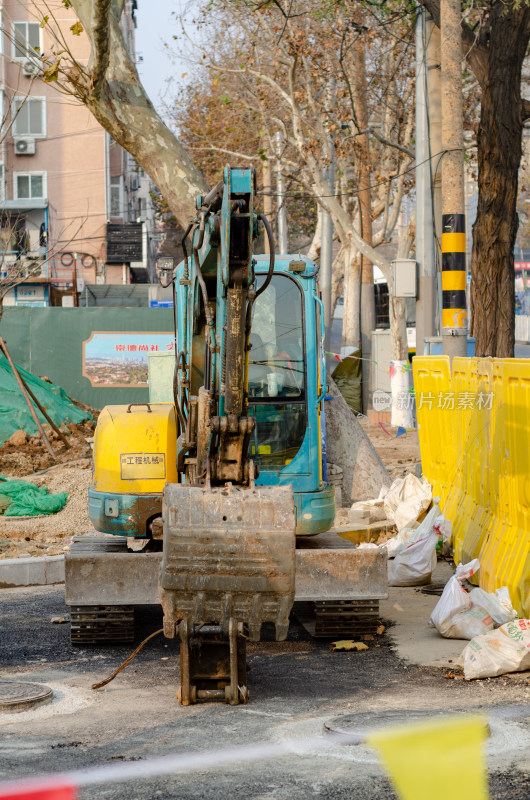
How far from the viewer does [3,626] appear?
8.36 m

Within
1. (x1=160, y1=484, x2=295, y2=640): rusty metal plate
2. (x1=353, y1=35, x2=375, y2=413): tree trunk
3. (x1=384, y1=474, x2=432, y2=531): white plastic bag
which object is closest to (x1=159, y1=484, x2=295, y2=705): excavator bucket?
(x1=160, y1=484, x2=295, y2=640): rusty metal plate

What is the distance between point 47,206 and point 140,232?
9.97m

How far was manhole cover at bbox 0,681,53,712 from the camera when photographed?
6090mm

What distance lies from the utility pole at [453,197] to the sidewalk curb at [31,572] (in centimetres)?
476

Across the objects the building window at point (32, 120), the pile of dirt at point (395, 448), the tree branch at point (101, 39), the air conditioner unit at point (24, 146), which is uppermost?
the building window at point (32, 120)

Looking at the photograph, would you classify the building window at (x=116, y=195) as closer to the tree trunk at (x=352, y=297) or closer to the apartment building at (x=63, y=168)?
the apartment building at (x=63, y=168)

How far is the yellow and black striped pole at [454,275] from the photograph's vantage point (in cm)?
1178

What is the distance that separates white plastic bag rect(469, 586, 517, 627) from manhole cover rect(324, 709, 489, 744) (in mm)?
1592

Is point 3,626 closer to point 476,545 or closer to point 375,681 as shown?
point 375,681

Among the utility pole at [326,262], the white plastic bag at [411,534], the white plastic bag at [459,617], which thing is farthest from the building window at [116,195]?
the white plastic bag at [459,617]

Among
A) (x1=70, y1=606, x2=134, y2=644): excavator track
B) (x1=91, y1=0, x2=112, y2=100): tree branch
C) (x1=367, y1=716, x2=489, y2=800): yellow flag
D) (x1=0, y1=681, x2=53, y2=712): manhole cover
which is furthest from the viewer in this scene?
(x1=91, y1=0, x2=112, y2=100): tree branch

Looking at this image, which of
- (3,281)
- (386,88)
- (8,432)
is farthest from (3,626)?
(386,88)

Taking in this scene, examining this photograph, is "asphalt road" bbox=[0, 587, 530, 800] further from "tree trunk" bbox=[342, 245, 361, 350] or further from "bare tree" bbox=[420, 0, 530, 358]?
"tree trunk" bbox=[342, 245, 361, 350]

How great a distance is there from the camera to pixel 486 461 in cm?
897
